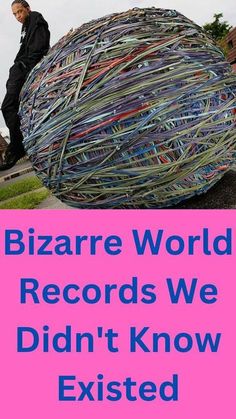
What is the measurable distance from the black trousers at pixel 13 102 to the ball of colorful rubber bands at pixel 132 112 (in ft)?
3.02

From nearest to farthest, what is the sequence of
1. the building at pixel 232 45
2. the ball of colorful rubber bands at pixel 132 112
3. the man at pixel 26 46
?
the ball of colorful rubber bands at pixel 132 112
the man at pixel 26 46
the building at pixel 232 45

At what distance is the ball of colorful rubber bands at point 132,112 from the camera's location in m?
2.56

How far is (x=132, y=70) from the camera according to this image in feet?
8.43

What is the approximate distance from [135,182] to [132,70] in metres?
0.57

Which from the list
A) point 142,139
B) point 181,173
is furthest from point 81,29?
point 181,173

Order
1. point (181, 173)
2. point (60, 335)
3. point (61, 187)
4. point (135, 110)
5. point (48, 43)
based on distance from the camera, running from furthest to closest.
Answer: point (48, 43) → point (61, 187) → point (181, 173) → point (135, 110) → point (60, 335)

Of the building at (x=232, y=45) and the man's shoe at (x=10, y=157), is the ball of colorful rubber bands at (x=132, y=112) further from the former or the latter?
the building at (x=232, y=45)

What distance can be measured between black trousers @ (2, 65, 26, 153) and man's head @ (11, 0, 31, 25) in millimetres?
346

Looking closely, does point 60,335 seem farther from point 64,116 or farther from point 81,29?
point 81,29

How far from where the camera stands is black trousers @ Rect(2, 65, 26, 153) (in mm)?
3785

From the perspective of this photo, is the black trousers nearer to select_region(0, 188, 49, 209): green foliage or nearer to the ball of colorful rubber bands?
select_region(0, 188, 49, 209): green foliage

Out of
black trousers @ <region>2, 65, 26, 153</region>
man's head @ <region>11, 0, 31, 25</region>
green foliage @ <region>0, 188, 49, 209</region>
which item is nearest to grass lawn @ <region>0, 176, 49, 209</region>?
green foliage @ <region>0, 188, 49, 209</region>

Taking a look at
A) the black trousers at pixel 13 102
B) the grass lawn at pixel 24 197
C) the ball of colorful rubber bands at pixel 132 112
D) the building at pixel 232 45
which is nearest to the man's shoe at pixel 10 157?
the black trousers at pixel 13 102

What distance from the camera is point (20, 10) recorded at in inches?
146
